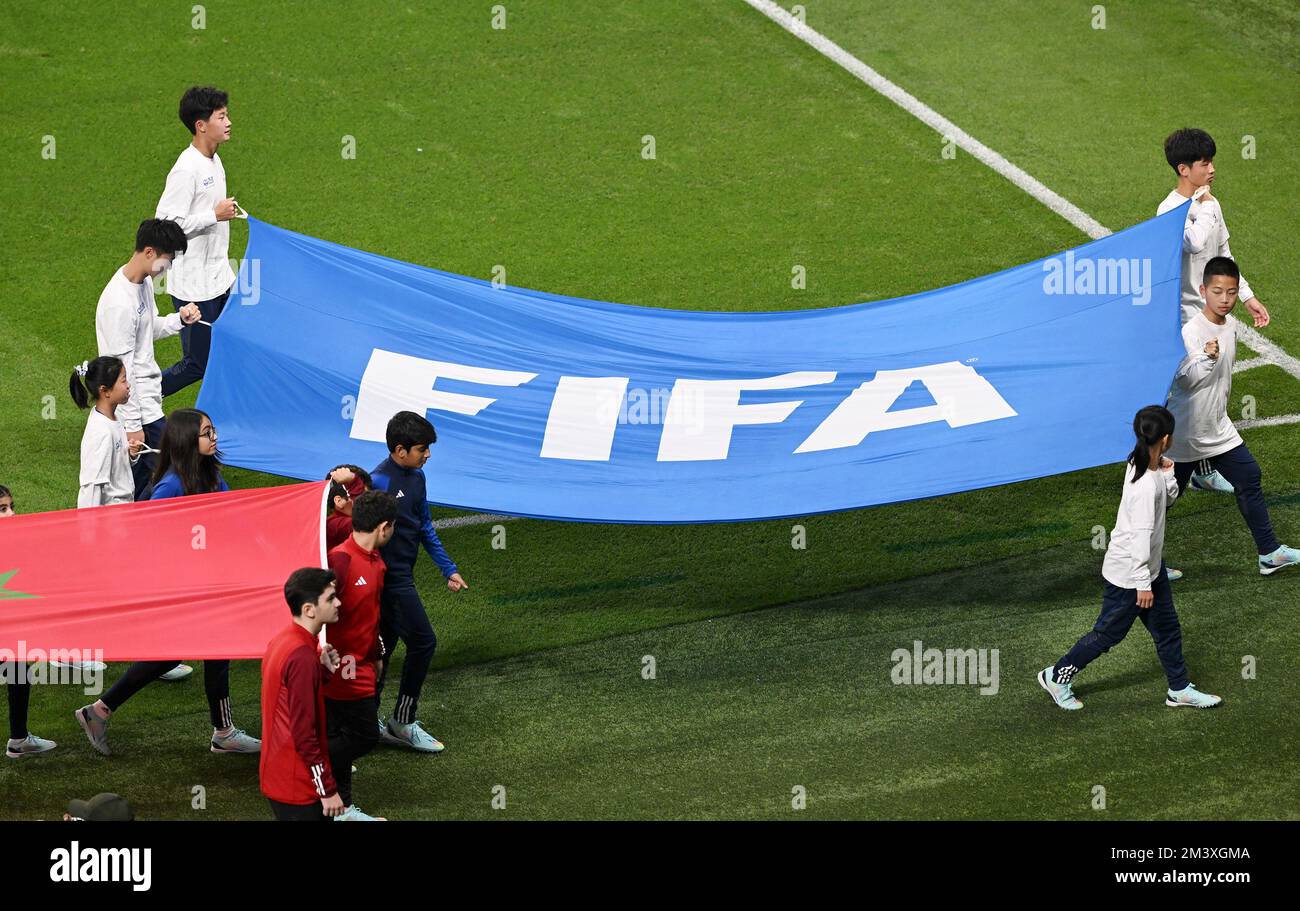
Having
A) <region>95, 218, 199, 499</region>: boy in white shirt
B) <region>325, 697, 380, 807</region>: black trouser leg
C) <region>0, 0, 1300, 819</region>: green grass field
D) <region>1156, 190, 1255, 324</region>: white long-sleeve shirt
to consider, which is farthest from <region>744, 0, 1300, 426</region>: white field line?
<region>95, 218, 199, 499</region>: boy in white shirt

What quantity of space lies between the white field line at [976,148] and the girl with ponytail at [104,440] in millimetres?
7210

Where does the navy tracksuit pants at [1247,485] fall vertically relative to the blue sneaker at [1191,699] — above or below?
above

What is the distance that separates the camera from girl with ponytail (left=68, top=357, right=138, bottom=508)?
28.6ft

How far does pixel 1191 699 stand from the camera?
28.6 ft

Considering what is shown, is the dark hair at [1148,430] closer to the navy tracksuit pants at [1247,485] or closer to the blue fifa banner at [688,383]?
the blue fifa banner at [688,383]

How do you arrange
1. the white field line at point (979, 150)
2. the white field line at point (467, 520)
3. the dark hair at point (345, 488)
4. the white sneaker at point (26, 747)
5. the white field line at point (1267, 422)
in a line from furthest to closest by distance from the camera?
1. the white field line at point (979, 150)
2. the white field line at point (1267, 422)
3. the white field line at point (467, 520)
4. the white sneaker at point (26, 747)
5. the dark hair at point (345, 488)

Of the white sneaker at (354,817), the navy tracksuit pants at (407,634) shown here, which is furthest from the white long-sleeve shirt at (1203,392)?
the white sneaker at (354,817)

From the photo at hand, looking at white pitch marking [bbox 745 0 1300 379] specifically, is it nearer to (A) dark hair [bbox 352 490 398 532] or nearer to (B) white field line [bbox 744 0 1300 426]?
(B) white field line [bbox 744 0 1300 426]

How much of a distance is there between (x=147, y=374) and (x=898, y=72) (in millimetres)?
8960

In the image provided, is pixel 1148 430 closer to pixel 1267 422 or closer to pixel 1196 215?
pixel 1196 215

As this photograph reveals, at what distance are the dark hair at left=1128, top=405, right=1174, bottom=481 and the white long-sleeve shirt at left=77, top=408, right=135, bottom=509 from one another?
506 centimetres

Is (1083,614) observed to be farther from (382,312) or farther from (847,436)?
(382,312)

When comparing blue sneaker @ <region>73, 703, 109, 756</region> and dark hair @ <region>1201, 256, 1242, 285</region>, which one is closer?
blue sneaker @ <region>73, 703, 109, 756</region>

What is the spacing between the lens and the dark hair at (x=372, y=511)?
7.68 meters
